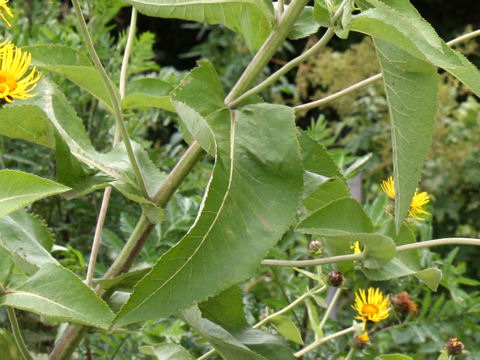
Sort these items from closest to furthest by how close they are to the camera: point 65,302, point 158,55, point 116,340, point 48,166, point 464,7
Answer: point 65,302, point 116,340, point 48,166, point 158,55, point 464,7

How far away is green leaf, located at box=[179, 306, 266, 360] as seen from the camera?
0.65 metres

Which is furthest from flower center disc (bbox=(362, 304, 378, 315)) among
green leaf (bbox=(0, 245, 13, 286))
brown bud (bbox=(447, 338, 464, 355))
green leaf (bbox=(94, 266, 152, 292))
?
green leaf (bbox=(0, 245, 13, 286))

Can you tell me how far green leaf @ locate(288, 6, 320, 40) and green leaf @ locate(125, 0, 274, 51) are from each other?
0.08ft

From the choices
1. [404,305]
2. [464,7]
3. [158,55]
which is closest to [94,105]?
[404,305]

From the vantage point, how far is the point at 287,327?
830 millimetres

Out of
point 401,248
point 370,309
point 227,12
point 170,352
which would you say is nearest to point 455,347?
point 370,309

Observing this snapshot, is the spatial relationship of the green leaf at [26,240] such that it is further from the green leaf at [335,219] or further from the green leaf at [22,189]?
the green leaf at [335,219]

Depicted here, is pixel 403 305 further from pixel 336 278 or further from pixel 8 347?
pixel 8 347

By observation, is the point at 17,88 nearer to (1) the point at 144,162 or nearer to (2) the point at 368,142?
(1) the point at 144,162

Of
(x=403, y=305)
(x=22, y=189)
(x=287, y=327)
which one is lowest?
(x=403, y=305)

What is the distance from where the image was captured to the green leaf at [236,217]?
1.75 ft

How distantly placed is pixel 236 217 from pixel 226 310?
0.16m

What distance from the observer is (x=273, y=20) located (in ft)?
2.09

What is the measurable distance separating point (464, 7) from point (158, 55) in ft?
6.40
